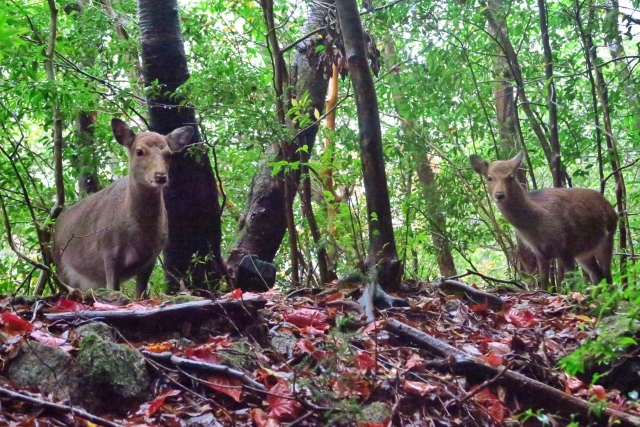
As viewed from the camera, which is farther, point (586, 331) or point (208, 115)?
point (208, 115)

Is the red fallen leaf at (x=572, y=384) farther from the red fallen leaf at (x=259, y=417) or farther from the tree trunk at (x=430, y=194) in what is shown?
the tree trunk at (x=430, y=194)

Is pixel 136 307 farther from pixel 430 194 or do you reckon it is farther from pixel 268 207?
pixel 430 194

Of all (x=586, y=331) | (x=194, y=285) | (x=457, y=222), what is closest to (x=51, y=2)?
(x=194, y=285)

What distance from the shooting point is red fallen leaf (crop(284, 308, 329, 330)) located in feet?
17.0

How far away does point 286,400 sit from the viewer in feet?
12.7

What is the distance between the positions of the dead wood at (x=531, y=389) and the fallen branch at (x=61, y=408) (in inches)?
83.0

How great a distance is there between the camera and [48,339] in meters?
4.04

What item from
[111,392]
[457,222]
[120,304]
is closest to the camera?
[111,392]

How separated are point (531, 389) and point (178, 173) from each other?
4910 mm

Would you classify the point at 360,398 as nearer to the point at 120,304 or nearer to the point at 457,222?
the point at 120,304

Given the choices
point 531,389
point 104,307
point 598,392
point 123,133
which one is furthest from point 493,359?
point 123,133

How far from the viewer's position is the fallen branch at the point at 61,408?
3.32 m

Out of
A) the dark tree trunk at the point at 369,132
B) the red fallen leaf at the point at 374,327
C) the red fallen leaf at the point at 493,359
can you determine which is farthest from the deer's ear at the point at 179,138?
the red fallen leaf at the point at 493,359

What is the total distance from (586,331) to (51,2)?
18.1 feet
